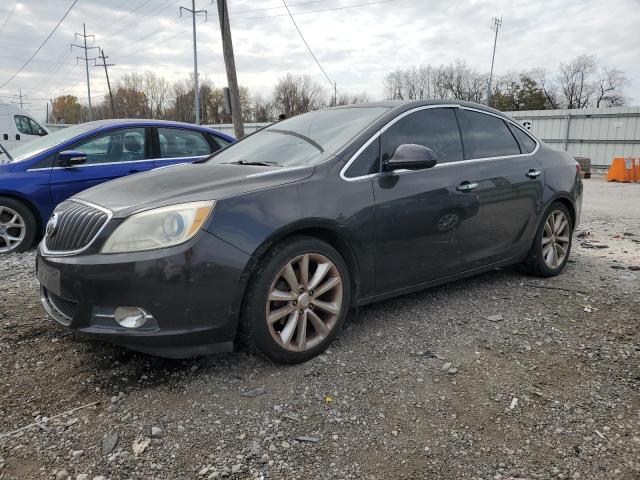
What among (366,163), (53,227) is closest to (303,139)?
(366,163)

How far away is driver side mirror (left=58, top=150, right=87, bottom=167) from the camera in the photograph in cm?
561

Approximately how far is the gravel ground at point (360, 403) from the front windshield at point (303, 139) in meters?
1.25

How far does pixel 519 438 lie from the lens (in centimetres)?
228

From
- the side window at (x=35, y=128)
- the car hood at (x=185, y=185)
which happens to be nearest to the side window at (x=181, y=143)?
the car hood at (x=185, y=185)

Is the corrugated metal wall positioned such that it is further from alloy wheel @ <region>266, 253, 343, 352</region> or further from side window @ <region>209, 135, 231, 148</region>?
alloy wheel @ <region>266, 253, 343, 352</region>

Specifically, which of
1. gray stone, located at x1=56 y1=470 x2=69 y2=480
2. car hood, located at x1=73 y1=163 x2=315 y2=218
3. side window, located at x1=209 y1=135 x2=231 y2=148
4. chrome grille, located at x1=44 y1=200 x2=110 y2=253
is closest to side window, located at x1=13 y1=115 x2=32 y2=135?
side window, located at x1=209 y1=135 x2=231 y2=148

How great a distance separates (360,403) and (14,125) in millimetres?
16394

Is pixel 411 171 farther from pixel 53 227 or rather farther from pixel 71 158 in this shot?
pixel 71 158

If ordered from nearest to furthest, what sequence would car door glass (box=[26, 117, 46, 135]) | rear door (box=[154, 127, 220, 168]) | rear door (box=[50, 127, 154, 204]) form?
rear door (box=[50, 127, 154, 204])
rear door (box=[154, 127, 220, 168])
car door glass (box=[26, 117, 46, 135])

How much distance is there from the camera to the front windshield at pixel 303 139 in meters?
3.27

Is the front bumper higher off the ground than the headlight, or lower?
lower

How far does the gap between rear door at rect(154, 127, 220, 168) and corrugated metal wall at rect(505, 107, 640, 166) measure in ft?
51.0

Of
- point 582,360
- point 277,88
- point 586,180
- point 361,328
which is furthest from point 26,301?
point 277,88

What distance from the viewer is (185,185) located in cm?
281
